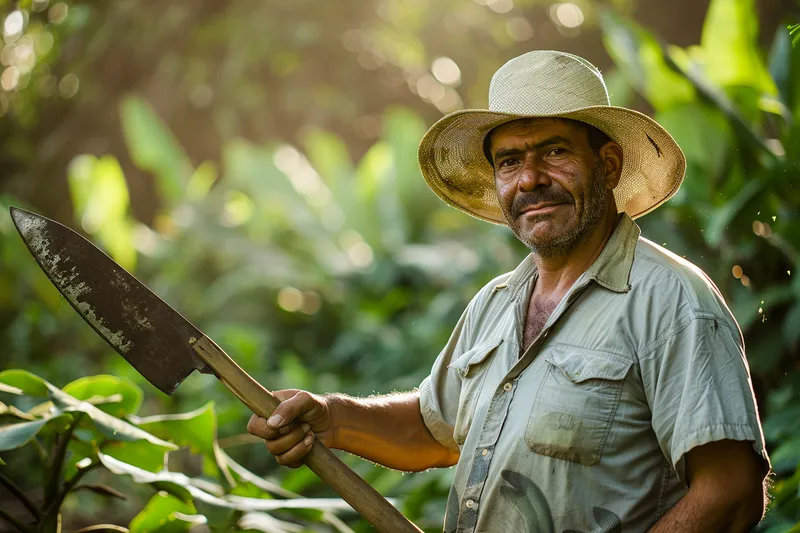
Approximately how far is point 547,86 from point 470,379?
2.41 ft

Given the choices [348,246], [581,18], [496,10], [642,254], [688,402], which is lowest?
[688,402]

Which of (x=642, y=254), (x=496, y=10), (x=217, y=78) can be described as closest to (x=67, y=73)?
(x=217, y=78)

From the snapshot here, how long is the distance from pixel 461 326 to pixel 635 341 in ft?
2.10

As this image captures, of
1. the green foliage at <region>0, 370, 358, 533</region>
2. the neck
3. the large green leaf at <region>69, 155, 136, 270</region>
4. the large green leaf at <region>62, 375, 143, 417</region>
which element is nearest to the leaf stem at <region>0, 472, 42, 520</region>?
the green foliage at <region>0, 370, 358, 533</region>

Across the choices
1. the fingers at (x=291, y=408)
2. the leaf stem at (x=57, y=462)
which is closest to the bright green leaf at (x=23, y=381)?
the leaf stem at (x=57, y=462)

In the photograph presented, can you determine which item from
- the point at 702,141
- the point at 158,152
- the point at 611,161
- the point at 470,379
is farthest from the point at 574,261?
the point at 158,152

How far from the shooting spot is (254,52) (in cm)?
994

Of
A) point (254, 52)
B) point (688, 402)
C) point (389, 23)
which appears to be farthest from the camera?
point (389, 23)

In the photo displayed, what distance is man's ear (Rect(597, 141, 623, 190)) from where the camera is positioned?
2225mm

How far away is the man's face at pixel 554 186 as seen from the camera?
2.11 meters

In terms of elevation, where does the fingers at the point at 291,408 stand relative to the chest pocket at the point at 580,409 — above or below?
above

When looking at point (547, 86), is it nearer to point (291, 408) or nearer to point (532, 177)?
point (532, 177)

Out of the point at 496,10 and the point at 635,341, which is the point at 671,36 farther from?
the point at 635,341

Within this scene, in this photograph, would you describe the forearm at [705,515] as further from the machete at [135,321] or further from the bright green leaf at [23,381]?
the bright green leaf at [23,381]
